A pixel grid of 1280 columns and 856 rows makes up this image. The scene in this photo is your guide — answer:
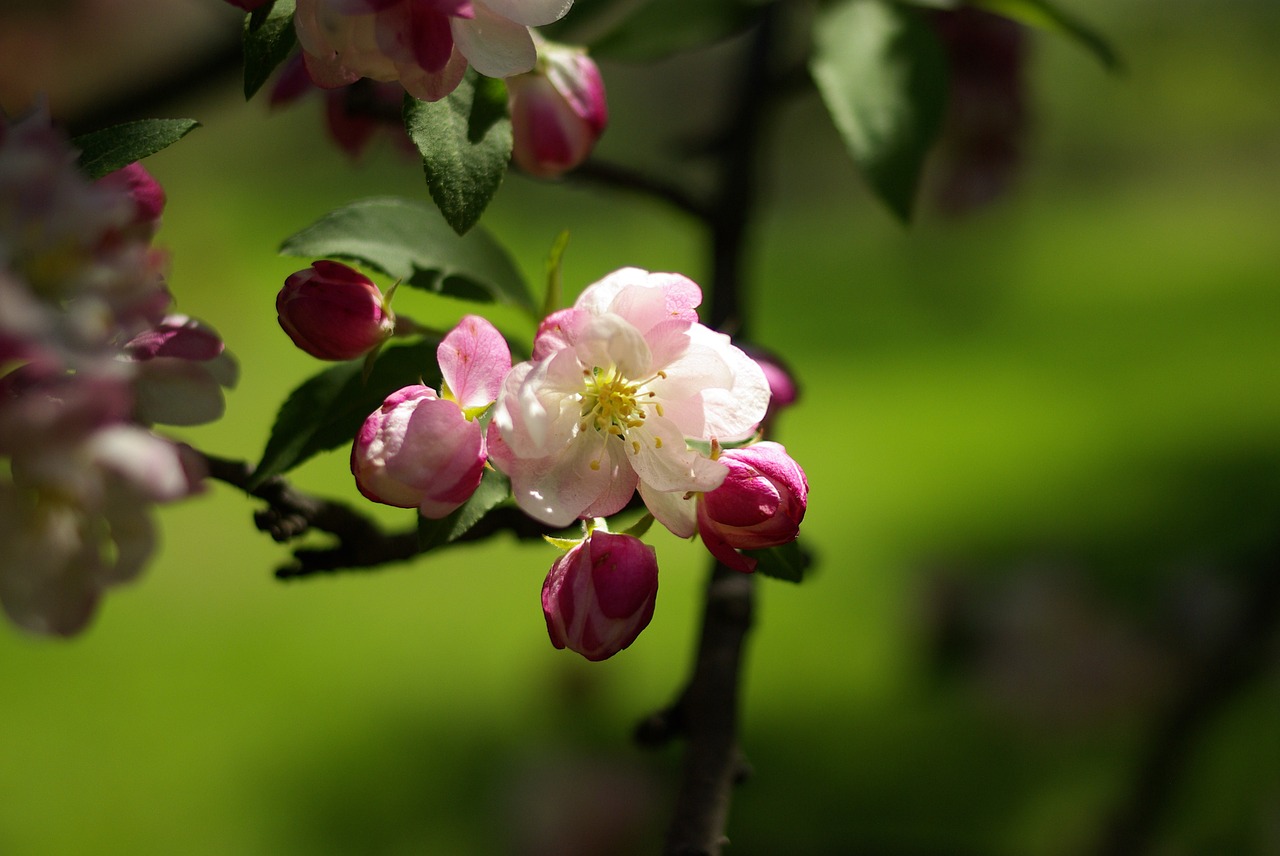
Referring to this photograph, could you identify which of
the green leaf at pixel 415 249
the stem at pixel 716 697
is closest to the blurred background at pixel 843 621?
the stem at pixel 716 697

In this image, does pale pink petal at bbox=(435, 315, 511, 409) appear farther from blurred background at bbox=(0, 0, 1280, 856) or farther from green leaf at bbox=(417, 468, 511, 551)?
blurred background at bbox=(0, 0, 1280, 856)

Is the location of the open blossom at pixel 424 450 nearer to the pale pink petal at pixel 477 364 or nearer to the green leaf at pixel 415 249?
the pale pink petal at pixel 477 364

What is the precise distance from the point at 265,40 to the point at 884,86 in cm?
29

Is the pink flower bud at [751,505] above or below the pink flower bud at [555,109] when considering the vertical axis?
below

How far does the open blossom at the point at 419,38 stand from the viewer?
0.33 m

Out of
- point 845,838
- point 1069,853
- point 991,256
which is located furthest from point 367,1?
point 991,256

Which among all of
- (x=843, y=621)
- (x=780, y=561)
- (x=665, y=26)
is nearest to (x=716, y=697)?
(x=780, y=561)

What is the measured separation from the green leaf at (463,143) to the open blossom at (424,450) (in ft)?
0.16

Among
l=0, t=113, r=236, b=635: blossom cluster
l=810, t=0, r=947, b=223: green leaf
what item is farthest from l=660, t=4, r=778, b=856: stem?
l=0, t=113, r=236, b=635: blossom cluster

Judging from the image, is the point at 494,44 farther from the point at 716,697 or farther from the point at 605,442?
the point at 716,697

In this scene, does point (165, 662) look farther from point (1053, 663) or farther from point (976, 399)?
point (976, 399)

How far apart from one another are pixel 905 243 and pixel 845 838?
171 cm

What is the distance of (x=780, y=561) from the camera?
374mm

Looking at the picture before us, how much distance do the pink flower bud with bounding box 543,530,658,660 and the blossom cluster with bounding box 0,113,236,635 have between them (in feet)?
0.37
